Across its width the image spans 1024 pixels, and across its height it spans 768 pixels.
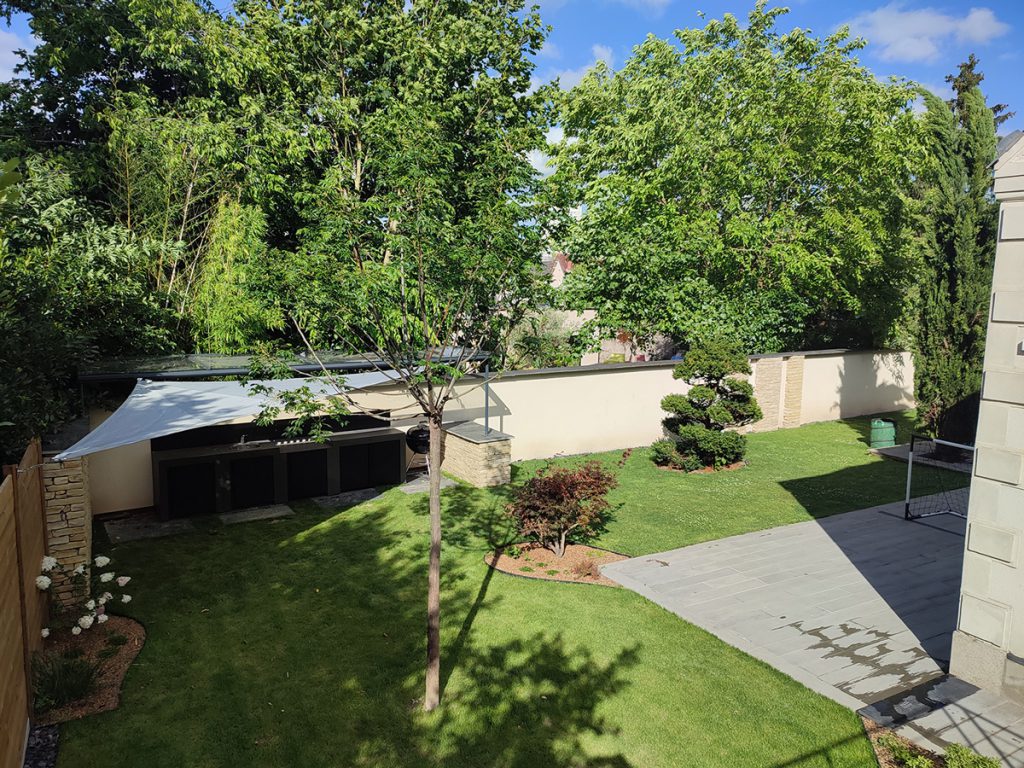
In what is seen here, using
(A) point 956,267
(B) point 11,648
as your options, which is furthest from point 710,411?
(B) point 11,648

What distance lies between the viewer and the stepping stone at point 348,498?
12.3 m

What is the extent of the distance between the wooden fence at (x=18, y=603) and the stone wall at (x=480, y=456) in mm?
7731

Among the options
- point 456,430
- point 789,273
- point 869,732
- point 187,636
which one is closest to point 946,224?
point 789,273

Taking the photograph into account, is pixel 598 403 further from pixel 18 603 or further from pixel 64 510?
pixel 18 603

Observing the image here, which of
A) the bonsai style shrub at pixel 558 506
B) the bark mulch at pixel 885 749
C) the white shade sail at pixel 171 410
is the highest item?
the white shade sail at pixel 171 410

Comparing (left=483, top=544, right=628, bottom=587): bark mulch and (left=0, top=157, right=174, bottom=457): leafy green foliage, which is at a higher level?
(left=0, top=157, right=174, bottom=457): leafy green foliage

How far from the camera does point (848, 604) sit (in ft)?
26.6

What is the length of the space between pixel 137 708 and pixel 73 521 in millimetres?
2845

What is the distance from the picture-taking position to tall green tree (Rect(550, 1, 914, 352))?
20.2 m

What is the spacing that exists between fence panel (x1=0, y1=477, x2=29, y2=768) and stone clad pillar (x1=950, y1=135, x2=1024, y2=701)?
783 cm

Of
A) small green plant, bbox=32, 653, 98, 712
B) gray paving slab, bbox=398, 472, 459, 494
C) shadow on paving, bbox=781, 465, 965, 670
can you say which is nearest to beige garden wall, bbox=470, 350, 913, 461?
gray paving slab, bbox=398, 472, 459, 494

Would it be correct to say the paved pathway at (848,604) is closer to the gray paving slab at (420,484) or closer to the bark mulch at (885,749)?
the bark mulch at (885,749)

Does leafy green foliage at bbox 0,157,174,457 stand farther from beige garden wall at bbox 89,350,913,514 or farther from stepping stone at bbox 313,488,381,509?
stepping stone at bbox 313,488,381,509

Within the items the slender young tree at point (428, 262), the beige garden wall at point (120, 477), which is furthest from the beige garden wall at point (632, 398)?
the slender young tree at point (428, 262)
